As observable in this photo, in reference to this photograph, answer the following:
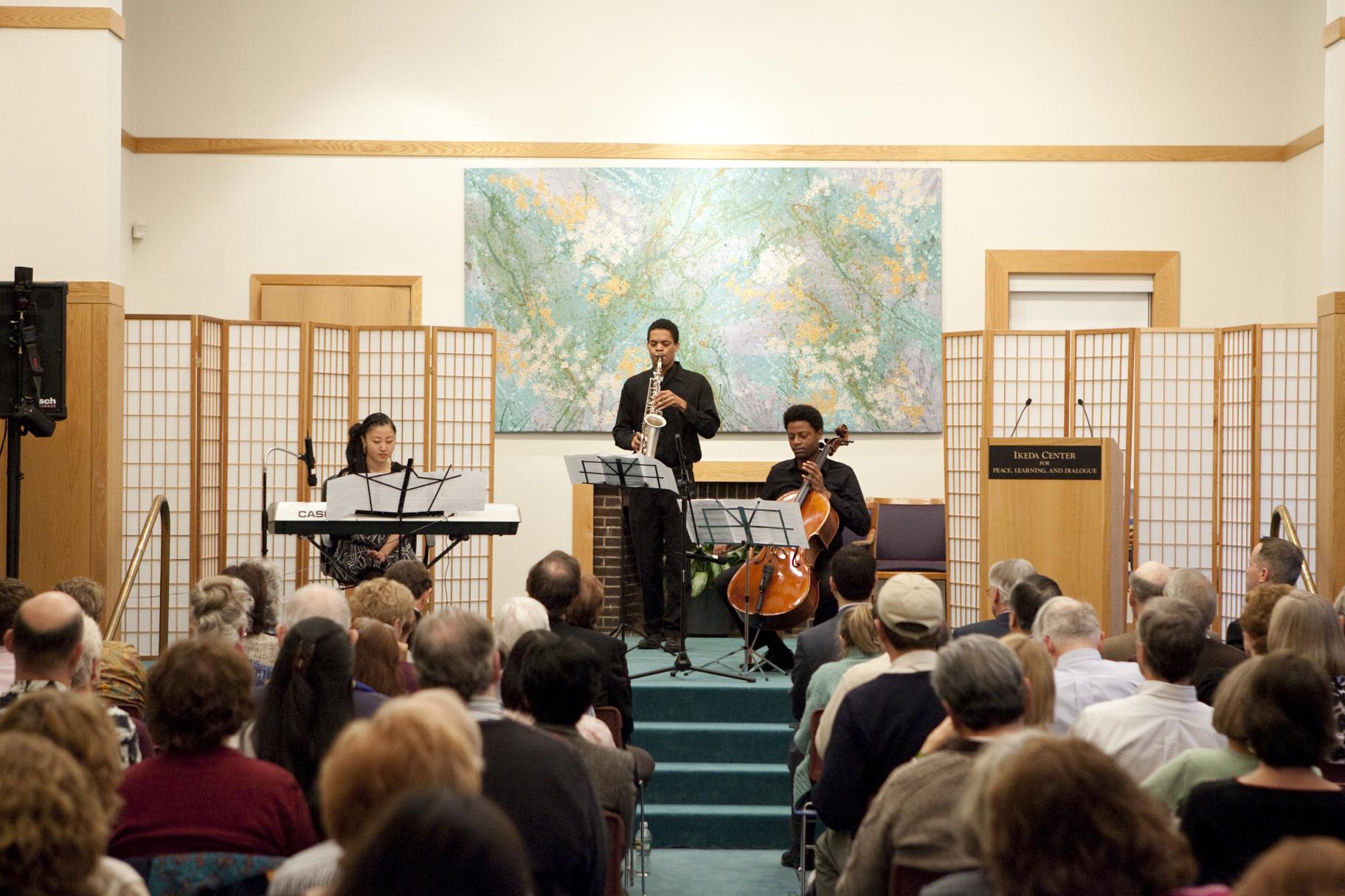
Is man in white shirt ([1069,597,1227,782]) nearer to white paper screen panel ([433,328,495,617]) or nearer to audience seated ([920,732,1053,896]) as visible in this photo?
audience seated ([920,732,1053,896])

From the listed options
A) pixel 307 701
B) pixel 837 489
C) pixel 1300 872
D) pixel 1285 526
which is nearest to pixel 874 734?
pixel 307 701

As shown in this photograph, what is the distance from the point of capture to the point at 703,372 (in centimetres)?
993

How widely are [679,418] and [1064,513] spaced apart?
2154 millimetres

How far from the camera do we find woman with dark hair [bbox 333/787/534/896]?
1.54 m

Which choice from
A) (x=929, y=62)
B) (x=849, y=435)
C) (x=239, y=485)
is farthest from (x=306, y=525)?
(x=929, y=62)

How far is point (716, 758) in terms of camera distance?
21.8 feet

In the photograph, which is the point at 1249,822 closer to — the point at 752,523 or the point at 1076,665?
the point at 1076,665

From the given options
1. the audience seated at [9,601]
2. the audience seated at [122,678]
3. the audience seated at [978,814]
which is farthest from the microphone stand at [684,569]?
the audience seated at [978,814]

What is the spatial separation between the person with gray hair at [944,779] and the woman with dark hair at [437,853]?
1317 mm

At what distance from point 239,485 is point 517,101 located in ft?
11.2

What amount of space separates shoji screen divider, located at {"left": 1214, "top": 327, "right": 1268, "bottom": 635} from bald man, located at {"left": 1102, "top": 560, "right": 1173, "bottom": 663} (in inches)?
113

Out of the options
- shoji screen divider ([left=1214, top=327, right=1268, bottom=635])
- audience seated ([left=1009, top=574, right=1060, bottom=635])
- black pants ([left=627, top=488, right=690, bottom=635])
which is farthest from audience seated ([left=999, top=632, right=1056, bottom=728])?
shoji screen divider ([left=1214, top=327, right=1268, bottom=635])

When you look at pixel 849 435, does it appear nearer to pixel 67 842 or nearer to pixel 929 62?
pixel 929 62

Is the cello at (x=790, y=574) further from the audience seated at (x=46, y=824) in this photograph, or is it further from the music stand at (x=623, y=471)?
the audience seated at (x=46, y=824)
